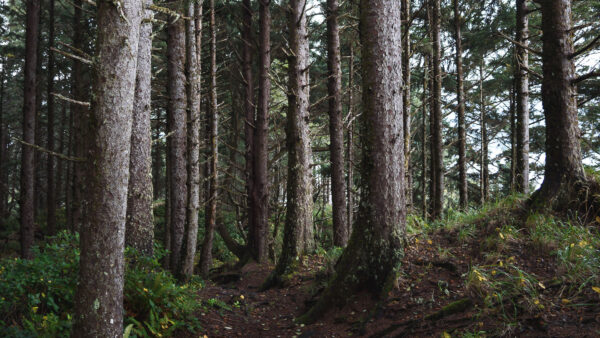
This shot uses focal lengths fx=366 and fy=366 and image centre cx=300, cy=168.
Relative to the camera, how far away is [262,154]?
425 inches

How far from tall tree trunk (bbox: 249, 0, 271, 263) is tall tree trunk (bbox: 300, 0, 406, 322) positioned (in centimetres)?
531

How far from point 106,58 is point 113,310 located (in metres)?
2.35

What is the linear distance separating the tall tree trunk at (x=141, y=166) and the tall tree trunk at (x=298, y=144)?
3107 mm

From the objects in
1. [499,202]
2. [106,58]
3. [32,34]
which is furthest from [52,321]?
[32,34]

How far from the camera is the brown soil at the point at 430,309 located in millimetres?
3579

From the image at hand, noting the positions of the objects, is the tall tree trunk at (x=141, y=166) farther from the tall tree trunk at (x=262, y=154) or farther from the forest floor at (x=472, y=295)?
the tall tree trunk at (x=262, y=154)

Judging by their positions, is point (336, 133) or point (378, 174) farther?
point (336, 133)

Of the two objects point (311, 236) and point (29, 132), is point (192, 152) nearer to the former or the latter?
point (311, 236)

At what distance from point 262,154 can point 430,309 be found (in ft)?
23.5

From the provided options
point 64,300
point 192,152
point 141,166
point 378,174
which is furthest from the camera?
point 192,152

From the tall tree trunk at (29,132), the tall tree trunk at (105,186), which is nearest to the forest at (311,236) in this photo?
the tall tree trunk at (105,186)

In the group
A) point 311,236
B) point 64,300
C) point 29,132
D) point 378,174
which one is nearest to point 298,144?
point 311,236

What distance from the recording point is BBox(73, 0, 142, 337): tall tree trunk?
3.33m

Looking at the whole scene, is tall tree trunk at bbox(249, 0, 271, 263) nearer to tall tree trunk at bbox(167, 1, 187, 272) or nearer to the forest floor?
tall tree trunk at bbox(167, 1, 187, 272)
